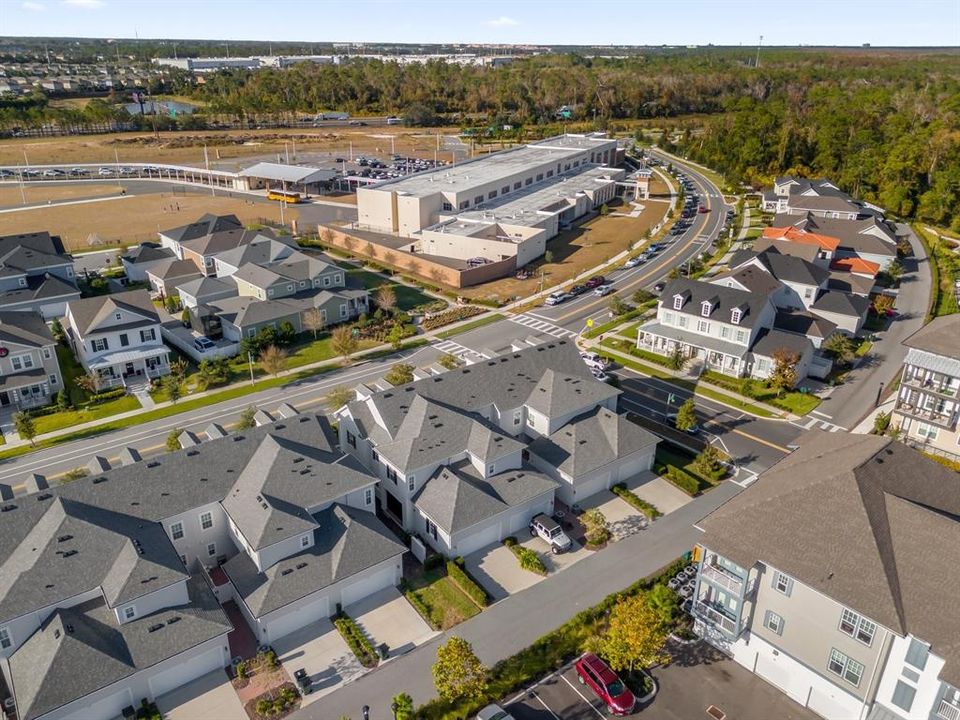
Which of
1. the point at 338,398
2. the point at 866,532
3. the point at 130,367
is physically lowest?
the point at 130,367

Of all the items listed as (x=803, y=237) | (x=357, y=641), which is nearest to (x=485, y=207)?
(x=803, y=237)

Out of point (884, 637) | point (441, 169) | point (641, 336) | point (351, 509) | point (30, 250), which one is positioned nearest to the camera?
point (884, 637)

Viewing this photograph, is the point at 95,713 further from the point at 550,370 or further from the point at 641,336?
the point at 641,336

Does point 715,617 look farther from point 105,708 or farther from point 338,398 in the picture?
point 338,398

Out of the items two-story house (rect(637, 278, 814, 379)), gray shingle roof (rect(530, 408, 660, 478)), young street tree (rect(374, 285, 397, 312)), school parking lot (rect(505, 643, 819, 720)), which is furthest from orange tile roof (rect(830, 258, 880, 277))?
school parking lot (rect(505, 643, 819, 720))

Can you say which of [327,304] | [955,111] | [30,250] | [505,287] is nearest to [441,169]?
[505,287]

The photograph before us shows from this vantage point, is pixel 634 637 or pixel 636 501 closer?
pixel 634 637
